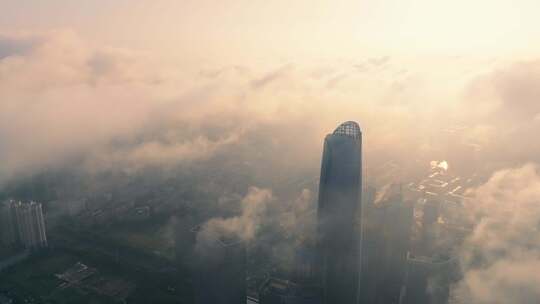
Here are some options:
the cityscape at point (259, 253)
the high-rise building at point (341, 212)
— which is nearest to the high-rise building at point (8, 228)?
the cityscape at point (259, 253)

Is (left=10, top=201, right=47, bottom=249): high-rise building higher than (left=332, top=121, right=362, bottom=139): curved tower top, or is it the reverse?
(left=332, top=121, right=362, bottom=139): curved tower top

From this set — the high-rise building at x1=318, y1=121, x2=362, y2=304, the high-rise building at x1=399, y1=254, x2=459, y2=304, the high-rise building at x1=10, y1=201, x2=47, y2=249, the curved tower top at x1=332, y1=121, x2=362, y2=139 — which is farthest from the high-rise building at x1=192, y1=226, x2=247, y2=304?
the high-rise building at x1=10, y1=201, x2=47, y2=249

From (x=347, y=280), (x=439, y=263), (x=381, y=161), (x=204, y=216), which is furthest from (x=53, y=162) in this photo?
(x=439, y=263)

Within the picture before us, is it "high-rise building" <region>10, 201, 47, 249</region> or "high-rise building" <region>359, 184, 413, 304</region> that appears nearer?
"high-rise building" <region>359, 184, 413, 304</region>

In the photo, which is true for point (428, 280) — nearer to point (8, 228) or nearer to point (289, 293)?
point (289, 293)

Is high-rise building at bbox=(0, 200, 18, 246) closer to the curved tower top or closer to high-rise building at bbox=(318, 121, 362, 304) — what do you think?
high-rise building at bbox=(318, 121, 362, 304)

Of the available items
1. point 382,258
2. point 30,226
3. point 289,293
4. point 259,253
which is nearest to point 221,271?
point 289,293

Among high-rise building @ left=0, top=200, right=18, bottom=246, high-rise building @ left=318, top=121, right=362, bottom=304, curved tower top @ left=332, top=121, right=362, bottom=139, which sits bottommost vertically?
high-rise building @ left=0, top=200, right=18, bottom=246
